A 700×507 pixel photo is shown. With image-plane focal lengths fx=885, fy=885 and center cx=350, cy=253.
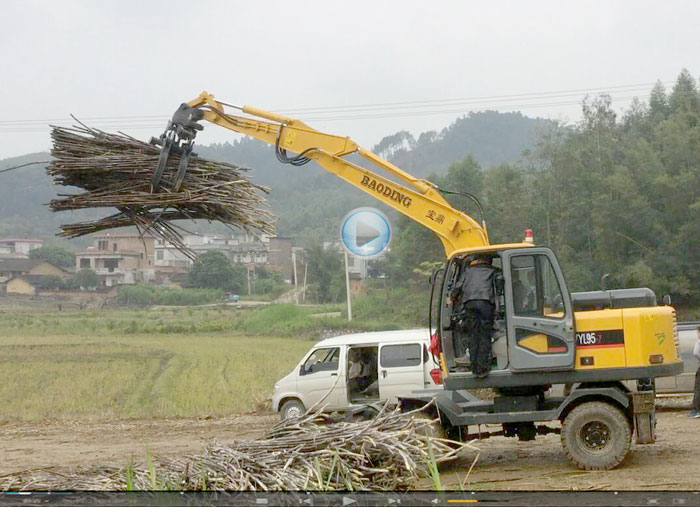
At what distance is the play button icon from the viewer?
2127 centimetres

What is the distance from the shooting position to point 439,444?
9.34 metres

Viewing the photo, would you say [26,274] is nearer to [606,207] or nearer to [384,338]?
[606,207]

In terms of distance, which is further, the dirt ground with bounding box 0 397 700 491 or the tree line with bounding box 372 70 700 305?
the tree line with bounding box 372 70 700 305

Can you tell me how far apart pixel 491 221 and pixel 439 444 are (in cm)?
3449

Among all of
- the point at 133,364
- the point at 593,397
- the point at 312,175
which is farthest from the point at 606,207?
the point at 312,175

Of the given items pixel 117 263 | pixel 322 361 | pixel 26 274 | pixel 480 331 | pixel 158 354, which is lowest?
pixel 158 354

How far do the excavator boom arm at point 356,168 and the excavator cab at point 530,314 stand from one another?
1652 millimetres

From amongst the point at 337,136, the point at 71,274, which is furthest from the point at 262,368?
the point at 71,274

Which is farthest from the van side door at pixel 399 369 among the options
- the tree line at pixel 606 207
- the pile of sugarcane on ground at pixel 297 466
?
the tree line at pixel 606 207

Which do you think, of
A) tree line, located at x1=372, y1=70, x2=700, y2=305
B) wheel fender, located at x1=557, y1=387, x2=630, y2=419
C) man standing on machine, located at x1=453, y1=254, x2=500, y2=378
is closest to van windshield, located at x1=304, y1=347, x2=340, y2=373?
man standing on machine, located at x1=453, y1=254, x2=500, y2=378

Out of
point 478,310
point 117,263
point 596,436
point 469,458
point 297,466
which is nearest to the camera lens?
point 297,466

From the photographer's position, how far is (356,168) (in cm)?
1284

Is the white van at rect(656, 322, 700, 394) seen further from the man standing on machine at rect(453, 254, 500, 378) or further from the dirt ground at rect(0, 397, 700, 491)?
the man standing on machine at rect(453, 254, 500, 378)

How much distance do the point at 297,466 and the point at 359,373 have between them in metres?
7.83
